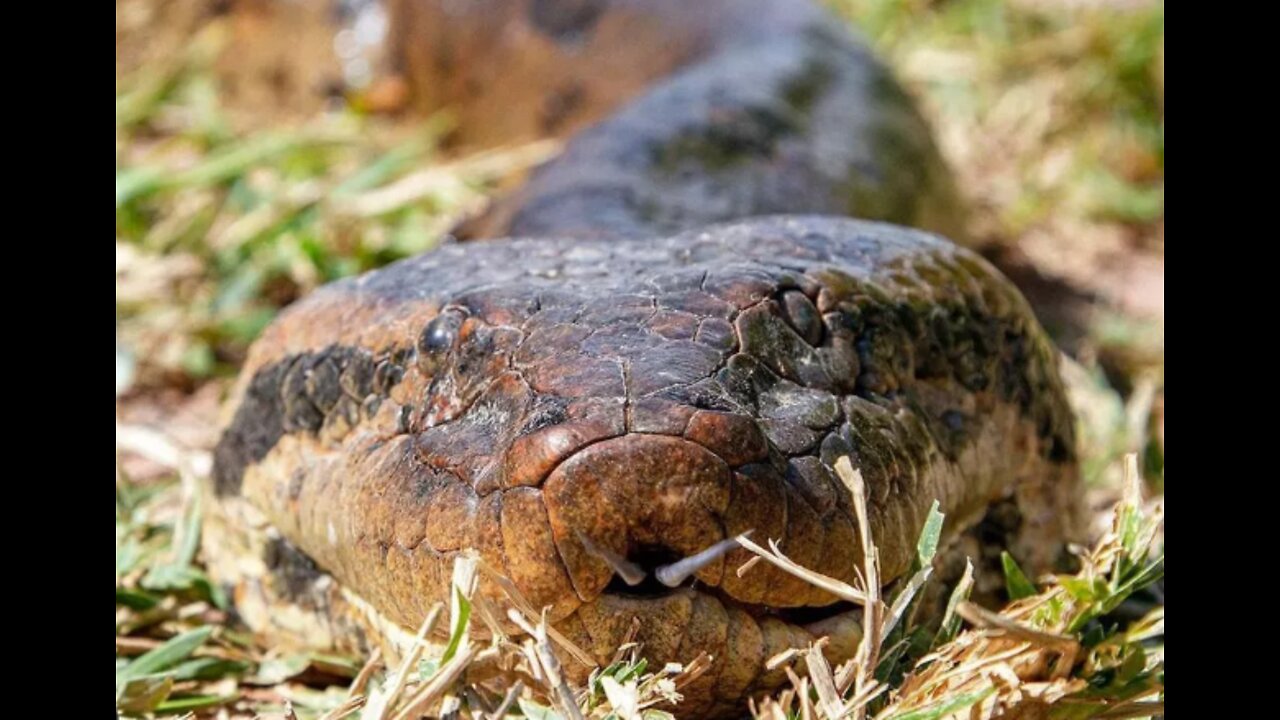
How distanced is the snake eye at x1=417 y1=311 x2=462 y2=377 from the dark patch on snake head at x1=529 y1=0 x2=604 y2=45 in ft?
15.3

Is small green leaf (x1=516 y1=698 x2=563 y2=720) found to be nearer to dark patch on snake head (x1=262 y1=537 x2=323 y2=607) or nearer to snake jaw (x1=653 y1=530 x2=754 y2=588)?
snake jaw (x1=653 y1=530 x2=754 y2=588)

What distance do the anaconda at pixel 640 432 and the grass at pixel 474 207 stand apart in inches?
3.5

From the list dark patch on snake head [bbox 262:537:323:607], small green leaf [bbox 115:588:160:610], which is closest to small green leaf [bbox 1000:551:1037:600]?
dark patch on snake head [bbox 262:537:323:607]

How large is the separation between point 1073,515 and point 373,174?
346 centimetres

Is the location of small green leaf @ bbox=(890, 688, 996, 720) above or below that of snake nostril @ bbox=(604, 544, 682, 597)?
below

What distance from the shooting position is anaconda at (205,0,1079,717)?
7.33 feet

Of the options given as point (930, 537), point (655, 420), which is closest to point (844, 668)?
point (930, 537)

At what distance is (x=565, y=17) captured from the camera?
7.27m

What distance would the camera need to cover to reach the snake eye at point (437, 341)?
8.71 ft

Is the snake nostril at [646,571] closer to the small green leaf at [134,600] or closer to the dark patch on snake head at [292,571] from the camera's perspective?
the dark patch on snake head at [292,571]

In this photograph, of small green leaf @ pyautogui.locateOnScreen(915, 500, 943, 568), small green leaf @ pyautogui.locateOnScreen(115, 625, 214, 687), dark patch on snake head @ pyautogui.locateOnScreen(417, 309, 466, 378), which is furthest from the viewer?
small green leaf @ pyautogui.locateOnScreen(115, 625, 214, 687)

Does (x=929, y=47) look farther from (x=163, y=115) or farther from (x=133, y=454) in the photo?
(x=133, y=454)

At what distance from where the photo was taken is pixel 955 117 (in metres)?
8.50

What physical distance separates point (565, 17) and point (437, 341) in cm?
486
